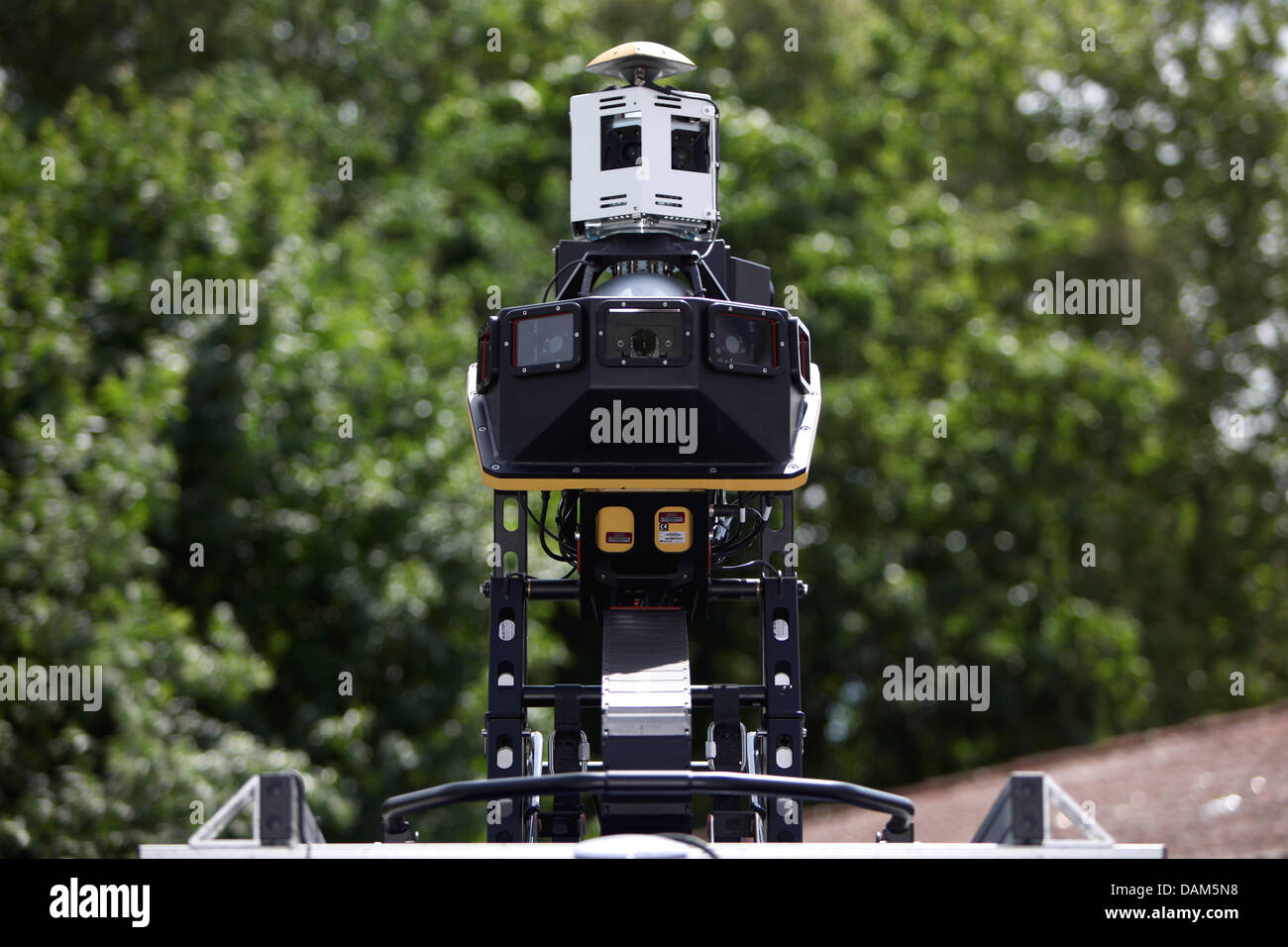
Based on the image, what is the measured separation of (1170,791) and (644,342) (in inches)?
462

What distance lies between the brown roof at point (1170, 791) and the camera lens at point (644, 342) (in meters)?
8.85

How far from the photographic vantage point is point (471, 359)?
16.2 meters

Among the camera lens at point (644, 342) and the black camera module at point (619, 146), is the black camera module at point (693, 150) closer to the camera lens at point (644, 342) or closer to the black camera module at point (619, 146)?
the black camera module at point (619, 146)

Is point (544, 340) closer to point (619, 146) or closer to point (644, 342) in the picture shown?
point (644, 342)

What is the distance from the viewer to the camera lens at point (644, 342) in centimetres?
468

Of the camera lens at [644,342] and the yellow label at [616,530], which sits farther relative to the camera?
the yellow label at [616,530]

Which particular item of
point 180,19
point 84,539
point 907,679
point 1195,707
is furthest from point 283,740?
point 1195,707

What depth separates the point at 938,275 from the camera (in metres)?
22.2

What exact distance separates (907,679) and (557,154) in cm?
854

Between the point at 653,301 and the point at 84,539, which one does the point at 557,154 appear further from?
the point at 653,301

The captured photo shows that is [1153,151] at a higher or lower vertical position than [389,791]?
higher

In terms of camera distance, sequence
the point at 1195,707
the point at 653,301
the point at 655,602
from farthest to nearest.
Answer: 1. the point at 1195,707
2. the point at 655,602
3. the point at 653,301

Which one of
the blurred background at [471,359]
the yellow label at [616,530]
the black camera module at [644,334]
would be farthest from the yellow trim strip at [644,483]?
the blurred background at [471,359]

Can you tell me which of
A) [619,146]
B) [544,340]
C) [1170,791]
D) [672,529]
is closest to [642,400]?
[544,340]
